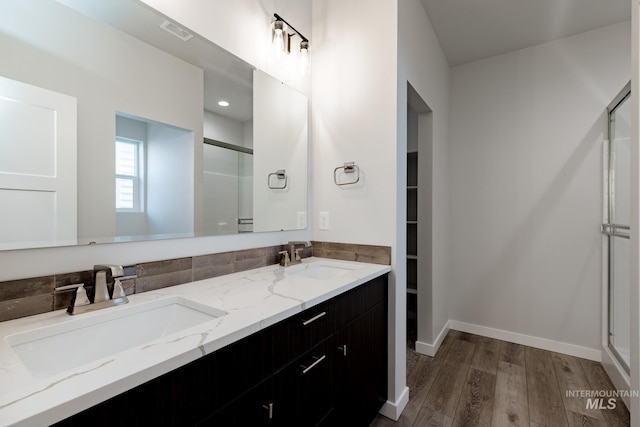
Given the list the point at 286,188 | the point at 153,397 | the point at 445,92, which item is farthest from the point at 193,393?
the point at 445,92

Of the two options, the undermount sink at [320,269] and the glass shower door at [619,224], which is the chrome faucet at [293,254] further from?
the glass shower door at [619,224]

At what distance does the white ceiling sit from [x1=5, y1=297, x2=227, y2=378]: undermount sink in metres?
2.58

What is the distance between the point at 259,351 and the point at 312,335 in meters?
0.29

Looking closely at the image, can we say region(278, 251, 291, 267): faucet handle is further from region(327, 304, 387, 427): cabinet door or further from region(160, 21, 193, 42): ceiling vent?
region(160, 21, 193, 42): ceiling vent

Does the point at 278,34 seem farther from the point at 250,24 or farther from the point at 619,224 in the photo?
the point at 619,224

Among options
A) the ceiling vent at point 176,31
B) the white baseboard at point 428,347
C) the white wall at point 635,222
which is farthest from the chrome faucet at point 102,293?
the white baseboard at point 428,347

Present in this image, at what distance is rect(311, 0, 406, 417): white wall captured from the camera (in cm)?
176

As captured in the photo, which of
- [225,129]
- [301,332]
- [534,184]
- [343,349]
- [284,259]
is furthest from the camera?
[534,184]

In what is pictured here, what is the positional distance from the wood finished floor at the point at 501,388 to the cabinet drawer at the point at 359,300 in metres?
0.75

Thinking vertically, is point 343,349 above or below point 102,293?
below

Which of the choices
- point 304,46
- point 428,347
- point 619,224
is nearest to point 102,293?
point 304,46

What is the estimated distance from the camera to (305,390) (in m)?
1.09

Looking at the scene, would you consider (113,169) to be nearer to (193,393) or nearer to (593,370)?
(193,393)

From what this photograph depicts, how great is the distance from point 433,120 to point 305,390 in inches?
89.3
